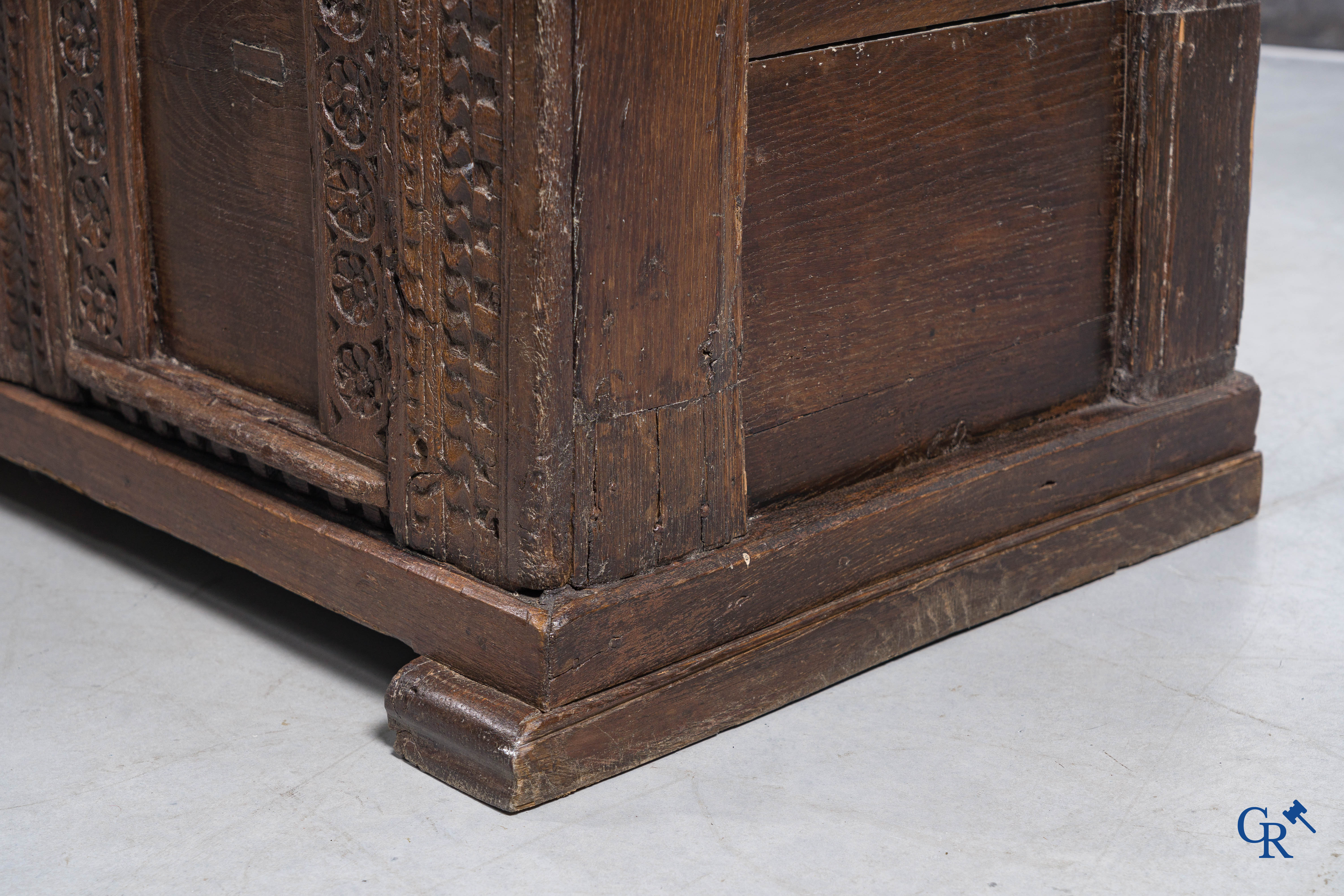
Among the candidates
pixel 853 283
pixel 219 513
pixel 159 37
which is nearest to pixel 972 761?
pixel 853 283

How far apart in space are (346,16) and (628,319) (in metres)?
0.42

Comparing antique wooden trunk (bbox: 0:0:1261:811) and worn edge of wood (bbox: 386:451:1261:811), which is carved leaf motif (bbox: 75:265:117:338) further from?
worn edge of wood (bbox: 386:451:1261:811)

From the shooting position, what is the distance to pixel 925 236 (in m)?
1.98

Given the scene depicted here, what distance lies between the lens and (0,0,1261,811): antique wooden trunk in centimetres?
161

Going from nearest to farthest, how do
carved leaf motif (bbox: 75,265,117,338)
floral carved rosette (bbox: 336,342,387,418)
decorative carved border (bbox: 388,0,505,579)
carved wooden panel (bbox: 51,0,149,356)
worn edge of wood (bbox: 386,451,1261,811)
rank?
decorative carved border (bbox: 388,0,505,579) < worn edge of wood (bbox: 386,451,1261,811) < floral carved rosette (bbox: 336,342,387,418) < carved wooden panel (bbox: 51,0,149,356) < carved leaf motif (bbox: 75,265,117,338)

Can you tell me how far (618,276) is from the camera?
5.30 feet

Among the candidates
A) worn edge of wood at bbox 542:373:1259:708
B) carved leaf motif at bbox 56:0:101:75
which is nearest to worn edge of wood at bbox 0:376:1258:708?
worn edge of wood at bbox 542:373:1259:708

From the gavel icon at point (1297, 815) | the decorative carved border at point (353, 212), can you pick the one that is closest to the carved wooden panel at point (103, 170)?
the decorative carved border at point (353, 212)

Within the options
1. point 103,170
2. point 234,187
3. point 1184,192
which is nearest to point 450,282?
point 234,187

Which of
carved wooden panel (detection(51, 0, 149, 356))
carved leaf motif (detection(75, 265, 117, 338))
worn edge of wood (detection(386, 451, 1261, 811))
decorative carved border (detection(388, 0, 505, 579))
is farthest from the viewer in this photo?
carved leaf motif (detection(75, 265, 117, 338))

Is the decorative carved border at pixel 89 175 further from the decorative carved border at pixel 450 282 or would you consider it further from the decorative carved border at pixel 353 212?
the decorative carved border at pixel 450 282

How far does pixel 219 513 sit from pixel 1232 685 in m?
1.23

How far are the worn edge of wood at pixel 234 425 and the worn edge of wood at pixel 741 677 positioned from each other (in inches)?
8.6

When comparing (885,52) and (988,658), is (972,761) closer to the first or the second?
(988,658)
